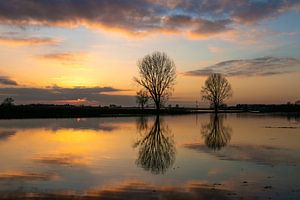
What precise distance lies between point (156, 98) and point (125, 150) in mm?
86544

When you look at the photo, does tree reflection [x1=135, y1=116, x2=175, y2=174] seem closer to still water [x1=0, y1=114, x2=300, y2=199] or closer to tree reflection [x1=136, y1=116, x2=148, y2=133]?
still water [x1=0, y1=114, x2=300, y2=199]

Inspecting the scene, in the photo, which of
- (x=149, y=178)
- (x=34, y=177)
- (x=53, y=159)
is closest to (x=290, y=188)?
(x=149, y=178)

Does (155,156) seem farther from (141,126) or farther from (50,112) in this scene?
(50,112)

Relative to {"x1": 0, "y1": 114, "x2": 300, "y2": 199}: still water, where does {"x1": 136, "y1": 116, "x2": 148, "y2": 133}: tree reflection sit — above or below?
above

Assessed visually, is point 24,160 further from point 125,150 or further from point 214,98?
point 214,98

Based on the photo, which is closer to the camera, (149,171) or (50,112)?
(149,171)

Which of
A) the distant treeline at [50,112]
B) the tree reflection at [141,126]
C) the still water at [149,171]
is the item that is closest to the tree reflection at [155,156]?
the still water at [149,171]

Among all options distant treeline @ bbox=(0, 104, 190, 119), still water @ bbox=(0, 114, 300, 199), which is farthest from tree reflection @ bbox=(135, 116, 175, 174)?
distant treeline @ bbox=(0, 104, 190, 119)

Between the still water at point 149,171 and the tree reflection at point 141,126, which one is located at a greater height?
the tree reflection at point 141,126

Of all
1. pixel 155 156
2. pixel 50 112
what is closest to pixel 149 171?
pixel 155 156

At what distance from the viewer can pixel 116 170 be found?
15945 mm

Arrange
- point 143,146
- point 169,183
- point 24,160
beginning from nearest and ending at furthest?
point 169,183 < point 24,160 < point 143,146

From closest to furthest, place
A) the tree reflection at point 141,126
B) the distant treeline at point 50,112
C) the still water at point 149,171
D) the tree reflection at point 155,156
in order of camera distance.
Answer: the still water at point 149,171 → the tree reflection at point 155,156 → the tree reflection at point 141,126 → the distant treeline at point 50,112

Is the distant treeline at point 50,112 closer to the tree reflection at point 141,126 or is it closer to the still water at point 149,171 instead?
the tree reflection at point 141,126
